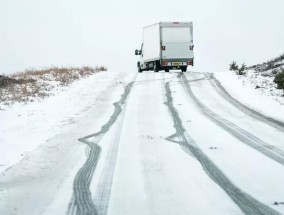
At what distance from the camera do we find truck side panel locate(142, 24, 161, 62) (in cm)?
3491

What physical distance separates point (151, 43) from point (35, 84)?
1354 centimetres

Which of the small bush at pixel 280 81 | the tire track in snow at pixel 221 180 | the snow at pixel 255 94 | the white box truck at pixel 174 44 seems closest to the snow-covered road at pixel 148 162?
the tire track in snow at pixel 221 180

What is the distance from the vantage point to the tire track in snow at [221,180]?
6.16m

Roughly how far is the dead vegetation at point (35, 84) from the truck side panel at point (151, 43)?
516 cm

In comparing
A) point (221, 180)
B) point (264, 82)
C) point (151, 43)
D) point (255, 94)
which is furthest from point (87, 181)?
point (151, 43)

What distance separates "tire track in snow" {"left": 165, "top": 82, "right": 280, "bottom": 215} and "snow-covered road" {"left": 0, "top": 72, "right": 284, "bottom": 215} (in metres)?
0.01

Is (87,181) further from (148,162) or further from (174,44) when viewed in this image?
(174,44)

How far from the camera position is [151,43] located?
36344mm

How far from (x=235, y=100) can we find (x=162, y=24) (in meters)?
16.2

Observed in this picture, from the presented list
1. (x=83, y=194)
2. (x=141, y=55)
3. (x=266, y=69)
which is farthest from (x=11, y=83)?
(x=83, y=194)

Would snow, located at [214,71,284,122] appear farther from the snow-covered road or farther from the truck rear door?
the truck rear door

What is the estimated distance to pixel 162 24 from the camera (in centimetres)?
3419

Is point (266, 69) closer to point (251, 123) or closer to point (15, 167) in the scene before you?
point (251, 123)

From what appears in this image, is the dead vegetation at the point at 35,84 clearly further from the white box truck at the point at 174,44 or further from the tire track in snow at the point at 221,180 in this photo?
the tire track in snow at the point at 221,180
